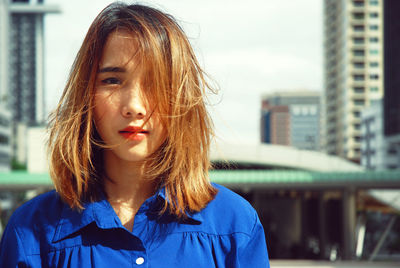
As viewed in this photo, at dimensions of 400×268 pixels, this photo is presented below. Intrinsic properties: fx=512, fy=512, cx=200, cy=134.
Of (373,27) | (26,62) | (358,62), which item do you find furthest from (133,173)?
(26,62)

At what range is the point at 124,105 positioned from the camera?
1.38m

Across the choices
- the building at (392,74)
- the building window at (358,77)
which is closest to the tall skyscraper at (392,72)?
the building at (392,74)

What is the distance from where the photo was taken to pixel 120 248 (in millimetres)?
1344

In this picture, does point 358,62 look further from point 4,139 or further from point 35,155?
point 35,155

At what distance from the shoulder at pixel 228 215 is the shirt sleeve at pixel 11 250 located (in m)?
0.49

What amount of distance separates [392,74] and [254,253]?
152ft

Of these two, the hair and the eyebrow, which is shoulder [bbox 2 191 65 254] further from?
the eyebrow

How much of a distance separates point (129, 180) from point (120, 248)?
0.22m

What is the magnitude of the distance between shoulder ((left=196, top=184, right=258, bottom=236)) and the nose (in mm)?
327

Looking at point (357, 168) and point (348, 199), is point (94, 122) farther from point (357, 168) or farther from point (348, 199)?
point (357, 168)

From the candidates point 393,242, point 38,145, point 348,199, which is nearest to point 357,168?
point 348,199

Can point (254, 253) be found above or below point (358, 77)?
below

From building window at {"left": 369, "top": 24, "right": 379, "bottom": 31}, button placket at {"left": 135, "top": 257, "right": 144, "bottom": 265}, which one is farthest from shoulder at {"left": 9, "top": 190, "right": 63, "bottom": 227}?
building window at {"left": 369, "top": 24, "right": 379, "bottom": 31}

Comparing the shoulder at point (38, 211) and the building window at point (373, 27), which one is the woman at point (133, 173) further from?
the building window at point (373, 27)
